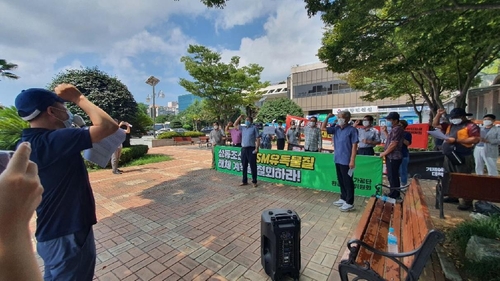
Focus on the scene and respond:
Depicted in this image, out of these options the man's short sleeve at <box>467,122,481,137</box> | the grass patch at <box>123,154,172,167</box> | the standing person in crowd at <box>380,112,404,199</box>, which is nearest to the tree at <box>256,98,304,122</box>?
the grass patch at <box>123,154,172,167</box>

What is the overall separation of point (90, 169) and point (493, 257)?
1122 centimetres

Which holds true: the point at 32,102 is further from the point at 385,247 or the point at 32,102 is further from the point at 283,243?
the point at 385,247

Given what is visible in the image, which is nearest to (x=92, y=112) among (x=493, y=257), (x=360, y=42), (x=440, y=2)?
(x=493, y=257)

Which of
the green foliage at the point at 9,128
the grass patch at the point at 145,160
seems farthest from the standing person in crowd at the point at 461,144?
the green foliage at the point at 9,128

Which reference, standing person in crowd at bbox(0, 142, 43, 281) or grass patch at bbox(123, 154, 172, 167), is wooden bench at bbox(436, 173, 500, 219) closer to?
standing person in crowd at bbox(0, 142, 43, 281)

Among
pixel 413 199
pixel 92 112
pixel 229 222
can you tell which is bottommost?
pixel 229 222

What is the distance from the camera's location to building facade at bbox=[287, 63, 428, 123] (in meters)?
33.2

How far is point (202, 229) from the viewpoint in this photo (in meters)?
3.75

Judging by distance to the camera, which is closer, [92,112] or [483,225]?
[92,112]

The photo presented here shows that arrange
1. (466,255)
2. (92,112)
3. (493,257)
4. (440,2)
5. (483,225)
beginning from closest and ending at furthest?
(92,112) < (493,257) < (466,255) < (483,225) < (440,2)

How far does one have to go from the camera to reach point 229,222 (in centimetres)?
400

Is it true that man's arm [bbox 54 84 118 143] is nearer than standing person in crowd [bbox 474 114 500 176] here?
Yes

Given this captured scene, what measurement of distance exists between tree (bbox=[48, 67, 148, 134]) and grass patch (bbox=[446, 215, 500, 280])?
1161 cm

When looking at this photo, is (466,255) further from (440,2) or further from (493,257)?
(440,2)
